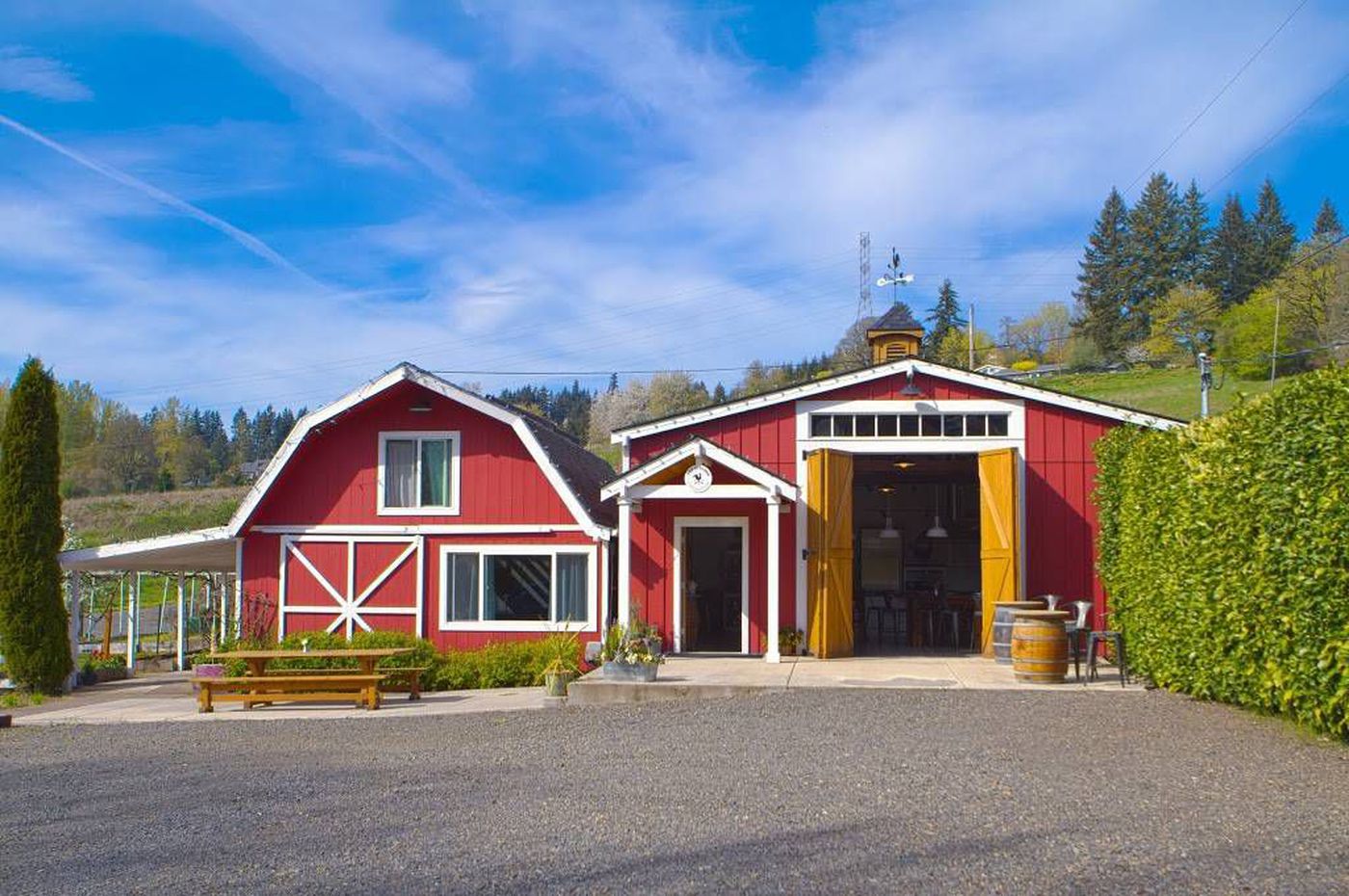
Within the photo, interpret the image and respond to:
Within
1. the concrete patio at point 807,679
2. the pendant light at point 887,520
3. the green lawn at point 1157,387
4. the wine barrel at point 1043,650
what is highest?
the green lawn at point 1157,387

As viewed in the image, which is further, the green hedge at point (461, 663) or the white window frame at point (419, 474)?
the white window frame at point (419, 474)

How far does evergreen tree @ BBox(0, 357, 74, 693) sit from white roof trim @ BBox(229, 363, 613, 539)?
2.64 meters

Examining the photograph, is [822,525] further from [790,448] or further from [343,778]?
[343,778]

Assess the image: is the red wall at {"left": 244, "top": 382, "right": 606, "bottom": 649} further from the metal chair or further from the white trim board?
the metal chair

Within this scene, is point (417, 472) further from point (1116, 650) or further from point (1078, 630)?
point (1116, 650)

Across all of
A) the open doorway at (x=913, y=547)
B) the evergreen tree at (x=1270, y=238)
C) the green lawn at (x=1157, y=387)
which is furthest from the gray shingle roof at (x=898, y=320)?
the evergreen tree at (x=1270, y=238)

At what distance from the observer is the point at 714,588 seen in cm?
1942

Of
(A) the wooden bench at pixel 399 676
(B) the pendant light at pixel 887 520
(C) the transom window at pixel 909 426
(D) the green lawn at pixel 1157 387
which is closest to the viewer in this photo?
(A) the wooden bench at pixel 399 676

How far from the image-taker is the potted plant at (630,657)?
1290 cm

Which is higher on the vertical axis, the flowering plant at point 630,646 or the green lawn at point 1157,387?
the green lawn at point 1157,387

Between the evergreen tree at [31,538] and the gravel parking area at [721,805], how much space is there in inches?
263

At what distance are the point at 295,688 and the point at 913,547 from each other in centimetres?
1283

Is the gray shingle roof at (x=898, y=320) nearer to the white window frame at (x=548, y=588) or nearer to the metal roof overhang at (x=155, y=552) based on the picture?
the white window frame at (x=548, y=588)

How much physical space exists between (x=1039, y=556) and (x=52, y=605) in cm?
1425
